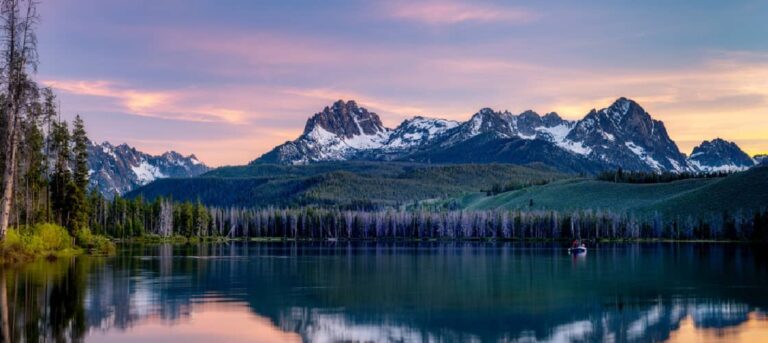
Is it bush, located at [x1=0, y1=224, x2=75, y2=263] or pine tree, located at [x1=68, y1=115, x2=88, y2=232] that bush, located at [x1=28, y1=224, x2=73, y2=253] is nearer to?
bush, located at [x1=0, y1=224, x2=75, y2=263]

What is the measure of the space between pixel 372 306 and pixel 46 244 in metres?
41.8

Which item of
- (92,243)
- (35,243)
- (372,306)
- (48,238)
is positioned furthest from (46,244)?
(372,306)

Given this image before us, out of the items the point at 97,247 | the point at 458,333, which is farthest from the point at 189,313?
the point at 97,247

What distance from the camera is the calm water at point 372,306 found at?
31125 mm

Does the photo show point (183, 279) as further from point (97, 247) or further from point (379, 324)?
point (97, 247)

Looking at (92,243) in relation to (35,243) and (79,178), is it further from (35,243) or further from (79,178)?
(35,243)

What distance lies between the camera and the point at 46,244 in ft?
232

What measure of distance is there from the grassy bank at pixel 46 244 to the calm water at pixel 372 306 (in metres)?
1.96

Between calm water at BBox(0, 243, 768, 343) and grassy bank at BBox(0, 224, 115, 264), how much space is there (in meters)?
1.96

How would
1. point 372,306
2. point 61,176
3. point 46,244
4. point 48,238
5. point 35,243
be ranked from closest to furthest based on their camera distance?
point 372,306 → point 35,243 → point 46,244 → point 48,238 → point 61,176

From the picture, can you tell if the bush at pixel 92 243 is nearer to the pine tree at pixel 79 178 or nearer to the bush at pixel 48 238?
the pine tree at pixel 79 178

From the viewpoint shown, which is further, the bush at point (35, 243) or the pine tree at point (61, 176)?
the pine tree at point (61, 176)

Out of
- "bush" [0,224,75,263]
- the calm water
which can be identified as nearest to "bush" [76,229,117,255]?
"bush" [0,224,75,263]

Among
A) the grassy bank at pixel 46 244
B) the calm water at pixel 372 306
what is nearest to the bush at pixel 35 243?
the grassy bank at pixel 46 244
